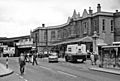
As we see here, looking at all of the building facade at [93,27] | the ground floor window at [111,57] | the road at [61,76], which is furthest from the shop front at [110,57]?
the building facade at [93,27]

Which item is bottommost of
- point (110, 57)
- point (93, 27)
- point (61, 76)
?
point (61, 76)

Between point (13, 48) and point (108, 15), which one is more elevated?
point (108, 15)

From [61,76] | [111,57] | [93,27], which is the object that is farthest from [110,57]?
[93,27]

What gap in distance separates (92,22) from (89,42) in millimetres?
5212

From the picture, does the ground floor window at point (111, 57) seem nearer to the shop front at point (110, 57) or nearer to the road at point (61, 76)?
the shop front at point (110, 57)

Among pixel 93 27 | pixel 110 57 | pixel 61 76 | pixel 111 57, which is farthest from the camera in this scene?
pixel 93 27

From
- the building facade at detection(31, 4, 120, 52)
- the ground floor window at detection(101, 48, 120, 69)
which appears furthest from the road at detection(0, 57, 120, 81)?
the building facade at detection(31, 4, 120, 52)

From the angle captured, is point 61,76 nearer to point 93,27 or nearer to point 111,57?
point 111,57

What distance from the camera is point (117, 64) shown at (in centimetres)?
2345

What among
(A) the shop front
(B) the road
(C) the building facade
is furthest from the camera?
(C) the building facade

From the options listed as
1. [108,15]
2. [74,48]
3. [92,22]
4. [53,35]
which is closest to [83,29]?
[92,22]

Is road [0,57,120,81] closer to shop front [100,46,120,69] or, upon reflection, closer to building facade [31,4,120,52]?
shop front [100,46,120,69]

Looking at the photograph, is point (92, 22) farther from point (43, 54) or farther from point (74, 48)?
point (43, 54)

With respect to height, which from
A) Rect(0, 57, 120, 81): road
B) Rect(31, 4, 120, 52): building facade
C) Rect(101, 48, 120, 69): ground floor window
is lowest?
Rect(0, 57, 120, 81): road
